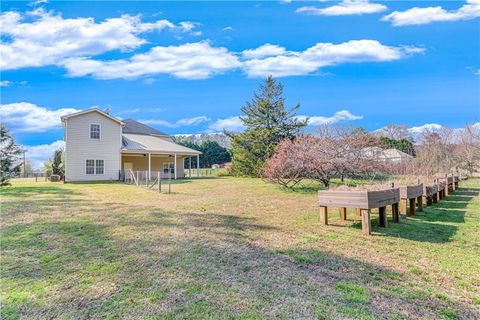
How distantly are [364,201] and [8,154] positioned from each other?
2213 cm

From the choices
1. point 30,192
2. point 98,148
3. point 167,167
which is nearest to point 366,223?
point 30,192

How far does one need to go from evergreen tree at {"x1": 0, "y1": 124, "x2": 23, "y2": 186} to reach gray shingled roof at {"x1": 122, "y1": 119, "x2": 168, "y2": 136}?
1015 centimetres

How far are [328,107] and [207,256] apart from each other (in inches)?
742

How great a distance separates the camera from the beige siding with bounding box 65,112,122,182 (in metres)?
20.6

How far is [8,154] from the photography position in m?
18.8

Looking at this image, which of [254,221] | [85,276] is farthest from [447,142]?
[85,276]

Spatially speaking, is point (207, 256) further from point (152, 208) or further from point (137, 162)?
point (137, 162)

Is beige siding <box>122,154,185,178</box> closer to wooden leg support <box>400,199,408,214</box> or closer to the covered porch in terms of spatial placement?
the covered porch

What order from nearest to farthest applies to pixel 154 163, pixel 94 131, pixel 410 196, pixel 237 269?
pixel 237 269 → pixel 410 196 → pixel 94 131 → pixel 154 163

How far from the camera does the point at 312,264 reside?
3799 mm

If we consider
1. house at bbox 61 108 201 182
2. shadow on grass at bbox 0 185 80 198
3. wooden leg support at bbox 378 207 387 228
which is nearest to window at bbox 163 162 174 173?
house at bbox 61 108 201 182

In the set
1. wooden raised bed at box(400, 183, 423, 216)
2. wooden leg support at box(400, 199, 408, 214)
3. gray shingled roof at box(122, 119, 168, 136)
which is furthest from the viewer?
gray shingled roof at box(122, 119, 168, 136)

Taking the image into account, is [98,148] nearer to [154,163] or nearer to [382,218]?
[154,163]

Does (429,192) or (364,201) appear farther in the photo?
(429,192)
